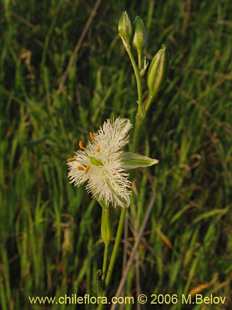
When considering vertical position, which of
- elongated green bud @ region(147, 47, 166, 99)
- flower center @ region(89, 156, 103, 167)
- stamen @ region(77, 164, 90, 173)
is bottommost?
stamen @ region(77, 164, 90, 173)

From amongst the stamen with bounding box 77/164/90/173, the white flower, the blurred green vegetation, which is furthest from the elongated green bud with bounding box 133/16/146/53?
the blurred green vegetation

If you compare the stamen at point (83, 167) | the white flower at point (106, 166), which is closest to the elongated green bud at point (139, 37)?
the white flower at point (106, 166)

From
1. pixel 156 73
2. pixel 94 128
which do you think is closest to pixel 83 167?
pixel 156 73

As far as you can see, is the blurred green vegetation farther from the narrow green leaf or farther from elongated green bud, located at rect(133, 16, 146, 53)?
elongated green bud, located at rect(133, 16, 146, 53)

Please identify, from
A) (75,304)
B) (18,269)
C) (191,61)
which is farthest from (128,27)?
(191,61)

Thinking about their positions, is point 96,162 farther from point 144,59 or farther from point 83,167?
point 144,59

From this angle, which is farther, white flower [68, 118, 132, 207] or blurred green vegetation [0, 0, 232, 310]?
blurred green vegetation [0, 0, 232, 310]

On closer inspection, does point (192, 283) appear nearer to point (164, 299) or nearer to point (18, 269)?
point (164, 299)

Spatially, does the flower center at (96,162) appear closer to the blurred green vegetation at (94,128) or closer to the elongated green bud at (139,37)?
the elongated green bud at (139,37)
